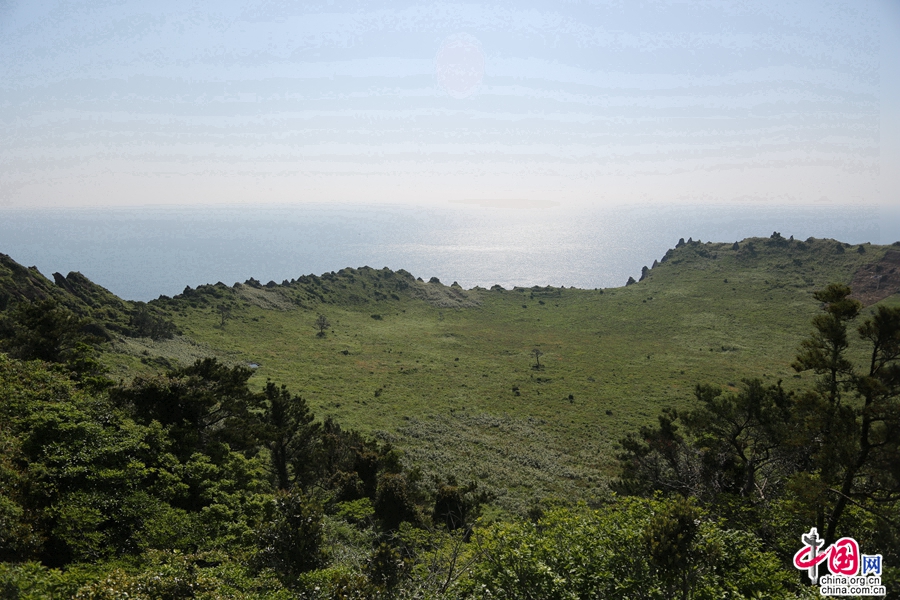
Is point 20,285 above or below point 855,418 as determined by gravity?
above

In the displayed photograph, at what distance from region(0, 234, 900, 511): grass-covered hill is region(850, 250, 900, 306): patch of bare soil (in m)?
0.44

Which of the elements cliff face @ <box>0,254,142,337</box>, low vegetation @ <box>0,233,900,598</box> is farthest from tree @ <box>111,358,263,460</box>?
cliff face @ <box>0,254,142,337</box>

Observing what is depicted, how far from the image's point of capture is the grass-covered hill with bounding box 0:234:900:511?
4847 centimetres

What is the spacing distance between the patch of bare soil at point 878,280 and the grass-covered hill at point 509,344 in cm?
44

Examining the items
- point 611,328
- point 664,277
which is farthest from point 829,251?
point 611,328

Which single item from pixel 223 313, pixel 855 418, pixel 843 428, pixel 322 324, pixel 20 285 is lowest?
pixel 322 324

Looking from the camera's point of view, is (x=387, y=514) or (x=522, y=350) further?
(x=522, y=350)

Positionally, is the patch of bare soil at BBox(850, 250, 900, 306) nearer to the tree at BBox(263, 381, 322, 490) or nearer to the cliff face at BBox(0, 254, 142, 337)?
the tree at BBox(263, 381, 322, 490)

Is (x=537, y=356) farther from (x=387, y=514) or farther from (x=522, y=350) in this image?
(x=387, y=514)

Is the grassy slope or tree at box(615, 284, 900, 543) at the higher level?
tree at box(615, 284, 900, 543)

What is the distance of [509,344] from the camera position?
95.9 metres

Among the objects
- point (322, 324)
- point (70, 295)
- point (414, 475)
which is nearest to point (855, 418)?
point (414, 475)

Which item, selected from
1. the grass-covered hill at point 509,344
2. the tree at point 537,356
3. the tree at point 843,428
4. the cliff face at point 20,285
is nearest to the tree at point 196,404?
the grass-covered hill at point 509,344

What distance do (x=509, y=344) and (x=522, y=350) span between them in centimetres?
560
